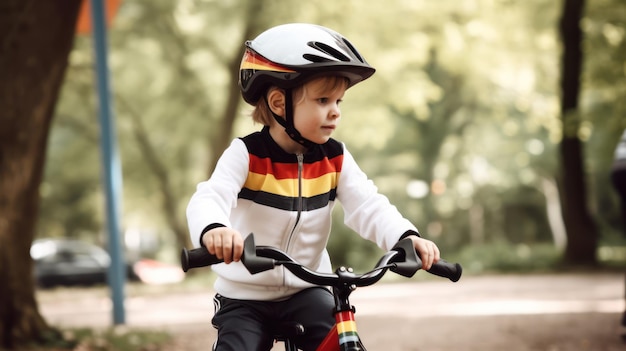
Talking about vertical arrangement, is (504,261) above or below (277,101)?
below

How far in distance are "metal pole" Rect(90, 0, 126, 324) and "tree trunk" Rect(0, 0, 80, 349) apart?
7.05ft

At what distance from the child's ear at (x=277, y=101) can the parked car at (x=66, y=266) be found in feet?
71.3

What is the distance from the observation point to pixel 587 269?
17.8 metres

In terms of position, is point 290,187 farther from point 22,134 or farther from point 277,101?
point 22,134

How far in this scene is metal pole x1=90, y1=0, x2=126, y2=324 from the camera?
9.99 meters

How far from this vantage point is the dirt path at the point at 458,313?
325 inches

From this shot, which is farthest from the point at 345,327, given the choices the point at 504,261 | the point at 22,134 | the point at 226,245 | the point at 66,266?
the point at 66,266

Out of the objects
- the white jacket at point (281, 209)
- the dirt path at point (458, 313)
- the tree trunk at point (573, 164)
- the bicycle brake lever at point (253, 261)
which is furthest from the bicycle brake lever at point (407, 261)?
the tree trunk at point (573, 164)

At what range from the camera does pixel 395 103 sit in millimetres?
22156

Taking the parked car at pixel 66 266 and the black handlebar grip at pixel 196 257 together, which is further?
the parked car at pixel 66 266

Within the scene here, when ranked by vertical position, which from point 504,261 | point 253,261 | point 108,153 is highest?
point 108,153

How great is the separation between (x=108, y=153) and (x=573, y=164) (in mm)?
11813

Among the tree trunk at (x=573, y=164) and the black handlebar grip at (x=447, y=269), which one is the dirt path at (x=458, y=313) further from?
the black handlebar grip at (x=447, y=269)

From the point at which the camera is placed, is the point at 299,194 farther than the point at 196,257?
Yes
